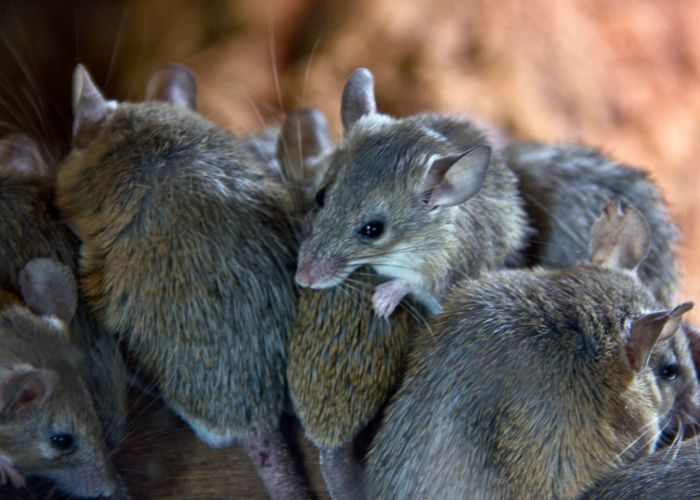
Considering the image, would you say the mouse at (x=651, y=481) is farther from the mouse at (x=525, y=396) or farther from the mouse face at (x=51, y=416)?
the mouse face at (x=51, y=416)

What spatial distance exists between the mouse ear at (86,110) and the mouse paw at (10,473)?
785 mm

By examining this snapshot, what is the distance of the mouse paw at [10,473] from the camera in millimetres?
1747

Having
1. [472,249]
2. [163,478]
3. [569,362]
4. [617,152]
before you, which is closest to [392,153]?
[472,249]

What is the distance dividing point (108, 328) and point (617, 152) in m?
2.52

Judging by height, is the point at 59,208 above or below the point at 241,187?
below

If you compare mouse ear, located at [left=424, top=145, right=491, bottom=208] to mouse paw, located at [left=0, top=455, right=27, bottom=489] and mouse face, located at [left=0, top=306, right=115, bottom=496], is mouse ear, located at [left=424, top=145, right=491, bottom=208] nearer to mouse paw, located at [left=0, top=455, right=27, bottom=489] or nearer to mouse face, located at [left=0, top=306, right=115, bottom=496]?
mouse face, located at [left=0, top=306, right=115, bottom=496]

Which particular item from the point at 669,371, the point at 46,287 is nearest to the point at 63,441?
the point at 46,287

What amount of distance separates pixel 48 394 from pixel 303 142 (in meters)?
1.14

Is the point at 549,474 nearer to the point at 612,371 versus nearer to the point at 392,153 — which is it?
the point at 612,371

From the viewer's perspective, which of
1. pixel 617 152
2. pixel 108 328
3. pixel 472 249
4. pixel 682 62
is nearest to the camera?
pixel 108 328

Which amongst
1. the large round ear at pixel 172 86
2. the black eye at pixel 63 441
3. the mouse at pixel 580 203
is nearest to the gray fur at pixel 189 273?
the black eye at pixel 63 441

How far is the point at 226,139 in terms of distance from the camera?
222 centimetres

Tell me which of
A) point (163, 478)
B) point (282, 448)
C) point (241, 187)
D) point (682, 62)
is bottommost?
point (163, 478)

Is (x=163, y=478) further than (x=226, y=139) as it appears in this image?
No
